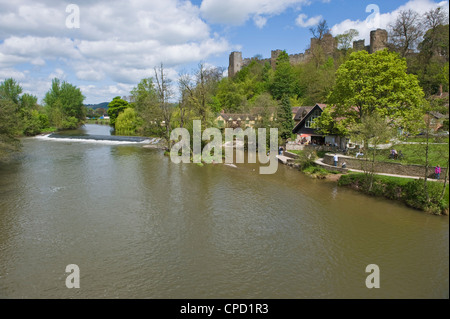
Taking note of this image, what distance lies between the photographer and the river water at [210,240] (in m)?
9.44

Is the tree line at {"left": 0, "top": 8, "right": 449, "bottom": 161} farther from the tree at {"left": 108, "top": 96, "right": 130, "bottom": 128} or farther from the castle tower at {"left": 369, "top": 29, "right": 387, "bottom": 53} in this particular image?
the castle tower at {"left": 369, "top": 29, "right": 387, "bottom": 53}

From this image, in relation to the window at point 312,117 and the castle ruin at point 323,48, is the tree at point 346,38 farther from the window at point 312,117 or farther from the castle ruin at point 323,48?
the window at point 312,117

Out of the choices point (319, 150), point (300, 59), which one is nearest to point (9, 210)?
point (319, 150)

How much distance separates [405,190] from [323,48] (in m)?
60.1

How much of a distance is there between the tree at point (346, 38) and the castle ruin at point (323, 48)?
1.61m

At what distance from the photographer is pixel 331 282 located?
983cm

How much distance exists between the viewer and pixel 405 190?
1719 centimetres

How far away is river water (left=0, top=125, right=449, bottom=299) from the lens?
9.44 meters

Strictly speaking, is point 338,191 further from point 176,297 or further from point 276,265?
point 176,297

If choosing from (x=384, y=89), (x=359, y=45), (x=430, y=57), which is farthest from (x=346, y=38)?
(x=384, y=89)

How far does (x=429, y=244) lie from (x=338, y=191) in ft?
27.6

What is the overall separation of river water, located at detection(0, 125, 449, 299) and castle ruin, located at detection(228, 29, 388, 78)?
4377 cm

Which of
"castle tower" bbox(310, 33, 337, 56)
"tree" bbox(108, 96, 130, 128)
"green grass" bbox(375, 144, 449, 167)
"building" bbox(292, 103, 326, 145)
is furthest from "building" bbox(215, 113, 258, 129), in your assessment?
"green grass" bbox(375, 144, 449, 167)
